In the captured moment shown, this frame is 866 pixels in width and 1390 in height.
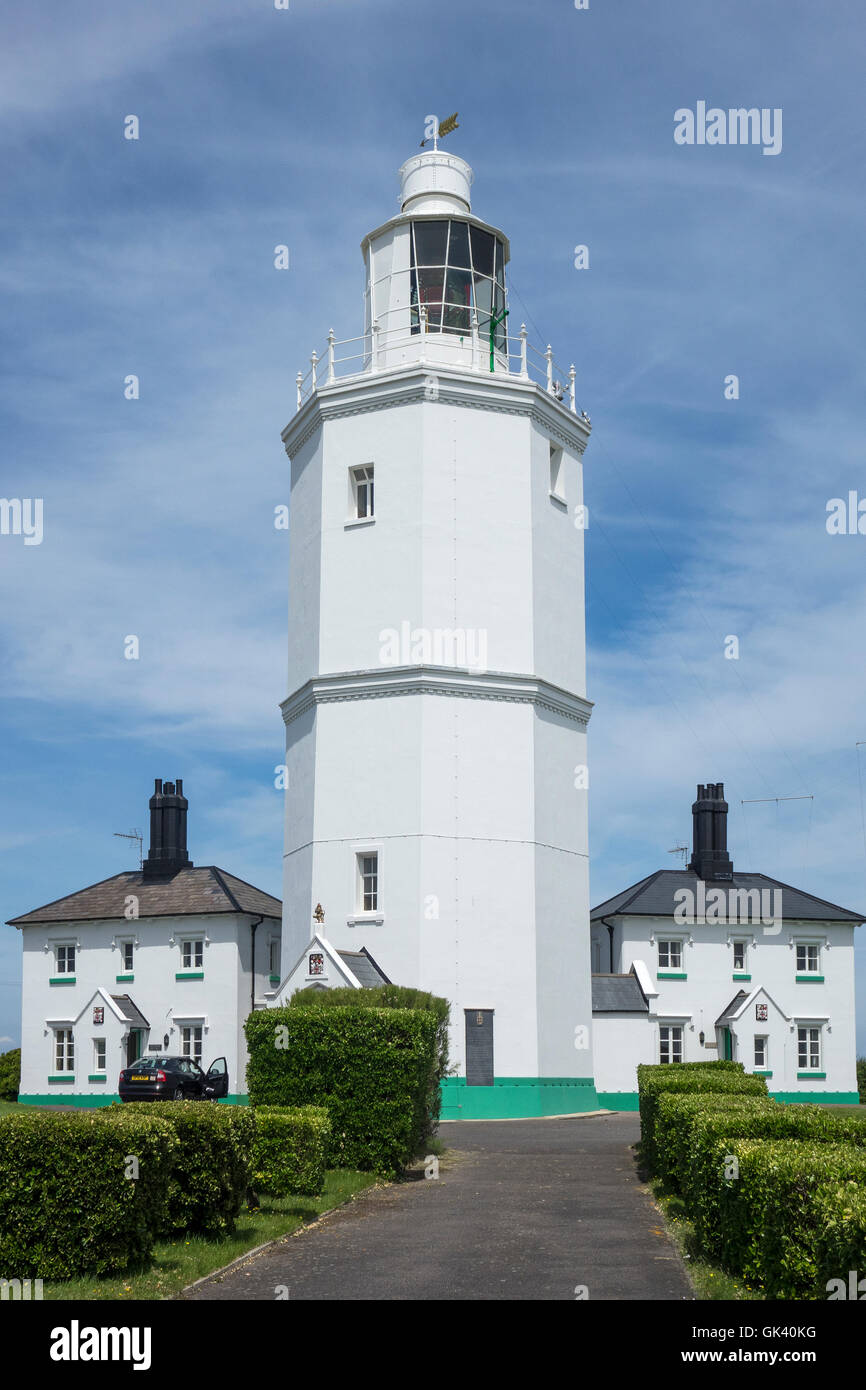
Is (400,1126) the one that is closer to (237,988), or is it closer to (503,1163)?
(503,1163)

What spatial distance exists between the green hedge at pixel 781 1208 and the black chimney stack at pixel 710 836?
121 ft

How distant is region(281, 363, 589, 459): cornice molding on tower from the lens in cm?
3275

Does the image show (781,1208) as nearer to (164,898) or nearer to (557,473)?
(557,473)

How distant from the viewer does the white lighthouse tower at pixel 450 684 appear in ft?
101

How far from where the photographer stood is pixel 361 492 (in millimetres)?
33875

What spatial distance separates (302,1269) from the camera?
1182 cm

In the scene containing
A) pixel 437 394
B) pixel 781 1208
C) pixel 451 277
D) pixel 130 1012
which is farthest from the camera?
pixel 130 1012

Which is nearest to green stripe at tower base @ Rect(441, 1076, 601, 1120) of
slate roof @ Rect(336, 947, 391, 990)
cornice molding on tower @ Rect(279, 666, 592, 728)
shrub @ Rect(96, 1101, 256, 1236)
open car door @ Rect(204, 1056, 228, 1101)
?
slate roof @ Rect(336, 947, 391, 990)

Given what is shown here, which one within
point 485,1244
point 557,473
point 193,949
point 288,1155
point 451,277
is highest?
point 451,277

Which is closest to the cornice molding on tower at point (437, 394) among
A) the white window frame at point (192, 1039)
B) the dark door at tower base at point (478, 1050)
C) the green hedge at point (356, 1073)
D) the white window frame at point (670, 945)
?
the dark door at tower base at point (478, 1050)

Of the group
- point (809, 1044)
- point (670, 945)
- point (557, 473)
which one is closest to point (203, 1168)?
point (557, 473)

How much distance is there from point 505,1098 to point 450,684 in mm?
9585

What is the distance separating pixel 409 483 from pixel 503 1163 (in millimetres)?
17262
